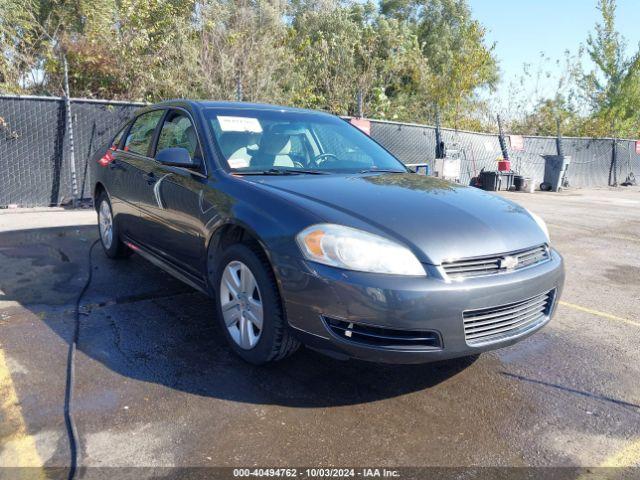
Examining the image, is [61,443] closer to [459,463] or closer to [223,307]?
[223,307]

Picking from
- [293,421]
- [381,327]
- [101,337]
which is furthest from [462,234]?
[101,337]

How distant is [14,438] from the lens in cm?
244

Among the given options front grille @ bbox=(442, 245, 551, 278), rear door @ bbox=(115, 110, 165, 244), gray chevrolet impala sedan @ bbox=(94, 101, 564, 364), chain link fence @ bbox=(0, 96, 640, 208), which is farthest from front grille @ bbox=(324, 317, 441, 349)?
chain link fence @ bbox=(0, 96, 640, 208)

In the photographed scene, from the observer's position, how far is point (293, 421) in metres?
2.65

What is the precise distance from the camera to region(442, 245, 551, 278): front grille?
267 centimetres

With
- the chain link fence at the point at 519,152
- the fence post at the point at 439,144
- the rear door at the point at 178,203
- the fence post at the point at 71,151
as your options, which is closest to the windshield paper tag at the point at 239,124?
the rear door at the point at 178,203

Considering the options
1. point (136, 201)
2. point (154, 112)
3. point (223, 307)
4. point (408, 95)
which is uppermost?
point (408, 95)

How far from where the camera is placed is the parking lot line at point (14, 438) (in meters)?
2.27

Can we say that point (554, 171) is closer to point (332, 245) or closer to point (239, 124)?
point (239, 124)

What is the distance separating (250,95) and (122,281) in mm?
9694

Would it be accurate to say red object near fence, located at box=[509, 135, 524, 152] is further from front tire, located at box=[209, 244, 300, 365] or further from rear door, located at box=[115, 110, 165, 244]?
front tire, located at box=[209, 244, 300, 365]

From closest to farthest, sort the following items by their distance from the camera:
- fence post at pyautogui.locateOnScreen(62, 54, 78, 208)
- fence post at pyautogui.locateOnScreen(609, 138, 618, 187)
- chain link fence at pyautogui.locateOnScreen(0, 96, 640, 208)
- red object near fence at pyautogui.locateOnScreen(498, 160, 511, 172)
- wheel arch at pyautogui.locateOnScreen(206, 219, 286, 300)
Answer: wheel arch at pyautogui.locateOnScreen(206, 219, 286, 300) < chain link fence at pyautogui.locateOnScreen(0, 96, 640, 208) < fence post at pyautogui.locateOnScreen(62, 54, 78, 208) < red object near fence at pyautogui.locateOnScreen(498, 160, 511, 172) < fence post at pyautogui.locateOnScreen(609, 138, 618, 187)

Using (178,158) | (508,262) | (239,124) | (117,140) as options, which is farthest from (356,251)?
(117,140)

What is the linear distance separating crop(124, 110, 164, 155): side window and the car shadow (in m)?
1.20
